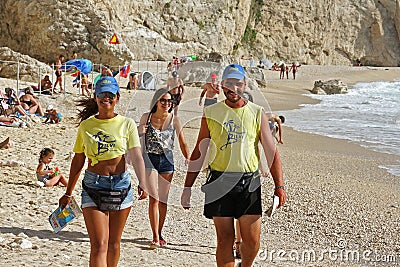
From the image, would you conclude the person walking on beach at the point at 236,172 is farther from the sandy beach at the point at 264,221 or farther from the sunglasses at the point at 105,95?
the sandy beach at the point at 264,221

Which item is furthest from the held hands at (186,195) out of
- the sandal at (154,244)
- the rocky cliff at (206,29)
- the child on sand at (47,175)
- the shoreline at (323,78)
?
the rocky cliff at (206,29)

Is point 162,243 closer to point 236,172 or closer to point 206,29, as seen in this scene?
point 236,172

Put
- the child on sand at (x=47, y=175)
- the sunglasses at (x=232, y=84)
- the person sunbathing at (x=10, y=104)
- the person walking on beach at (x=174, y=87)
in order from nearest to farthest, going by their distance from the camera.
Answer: the sunglasses at (x=232, y=84) < the person walking on beach at (x=174, y=87) < the child on sand at (x=47, y=175) < the person sunbathing at (x=10, y=104)

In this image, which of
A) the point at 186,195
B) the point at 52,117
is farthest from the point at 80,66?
the point at 186,195

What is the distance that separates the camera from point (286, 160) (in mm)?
10727

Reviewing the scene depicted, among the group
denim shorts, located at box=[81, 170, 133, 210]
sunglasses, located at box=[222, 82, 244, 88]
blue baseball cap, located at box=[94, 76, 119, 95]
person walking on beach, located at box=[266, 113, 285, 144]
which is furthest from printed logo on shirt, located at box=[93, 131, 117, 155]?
person walking on beach, located at box=[266, 113, 285, 144]

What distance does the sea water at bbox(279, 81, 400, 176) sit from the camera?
569 inches

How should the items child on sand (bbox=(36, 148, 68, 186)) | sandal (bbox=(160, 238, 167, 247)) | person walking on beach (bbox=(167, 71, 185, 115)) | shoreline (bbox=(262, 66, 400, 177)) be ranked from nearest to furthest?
sandal (bbox=(160, 238, 167, 247)), person walking on beach (bbox=(167, 71, 185, 115)), child on sand (bbox=(36, 148, 68, 186)), shoreline (bbox=(262, 66, 400, 177))

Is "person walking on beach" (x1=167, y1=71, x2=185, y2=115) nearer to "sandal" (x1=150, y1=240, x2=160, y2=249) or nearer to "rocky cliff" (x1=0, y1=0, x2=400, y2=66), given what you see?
"sandal" (x1=150, y1=240, x2=160, y2=249)

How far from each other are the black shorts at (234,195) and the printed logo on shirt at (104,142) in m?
0.72

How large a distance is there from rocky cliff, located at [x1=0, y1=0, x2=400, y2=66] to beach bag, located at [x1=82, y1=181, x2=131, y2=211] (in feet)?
61.9

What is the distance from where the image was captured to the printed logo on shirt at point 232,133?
163 inches

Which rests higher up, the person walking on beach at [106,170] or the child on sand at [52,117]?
the person walking on beach at [106,170]

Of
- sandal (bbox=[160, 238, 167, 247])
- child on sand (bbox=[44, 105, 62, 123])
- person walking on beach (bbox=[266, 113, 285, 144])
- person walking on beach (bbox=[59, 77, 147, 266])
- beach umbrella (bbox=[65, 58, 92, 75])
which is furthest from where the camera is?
beach umbrella (bbox=[65, 58, 92, 75])
